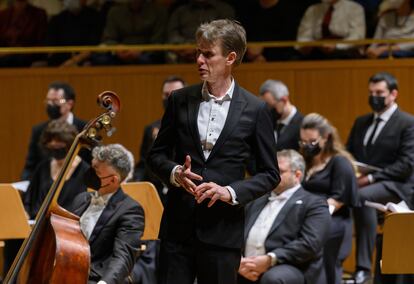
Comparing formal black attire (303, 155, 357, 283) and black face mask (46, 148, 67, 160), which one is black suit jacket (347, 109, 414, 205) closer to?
formal black attire (303, 155, 357, 283)

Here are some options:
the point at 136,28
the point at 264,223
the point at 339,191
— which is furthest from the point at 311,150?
the point at 136,28

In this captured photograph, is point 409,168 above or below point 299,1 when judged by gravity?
below

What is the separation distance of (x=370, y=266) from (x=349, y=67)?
192 centimetres

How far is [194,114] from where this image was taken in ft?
11.5

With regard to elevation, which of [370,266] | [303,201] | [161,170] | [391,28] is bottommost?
[370,266]

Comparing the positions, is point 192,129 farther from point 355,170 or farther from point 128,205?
point 355,170

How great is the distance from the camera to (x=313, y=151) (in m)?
6.35

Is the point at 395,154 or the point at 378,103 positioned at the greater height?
the point at 378,103

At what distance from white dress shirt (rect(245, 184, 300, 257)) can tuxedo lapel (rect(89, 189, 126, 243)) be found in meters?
1.01

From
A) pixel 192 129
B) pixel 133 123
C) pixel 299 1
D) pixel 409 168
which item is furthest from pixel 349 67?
pixel 192 129

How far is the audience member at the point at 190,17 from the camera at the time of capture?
8.12 meters

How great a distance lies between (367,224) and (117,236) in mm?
2591

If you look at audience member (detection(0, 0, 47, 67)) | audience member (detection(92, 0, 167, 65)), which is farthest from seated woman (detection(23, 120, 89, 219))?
audience member (detection(0, 0, 47, 67))

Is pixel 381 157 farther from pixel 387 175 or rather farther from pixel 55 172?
pixel 55 172
